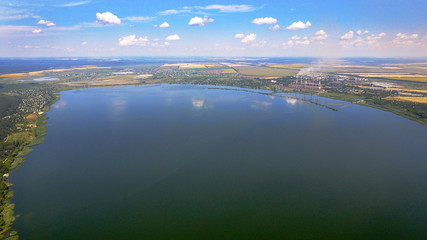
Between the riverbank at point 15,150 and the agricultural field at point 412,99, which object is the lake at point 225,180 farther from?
the agricultural field at point 412,99

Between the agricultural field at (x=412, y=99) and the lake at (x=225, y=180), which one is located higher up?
the agricultural field at (x=412, y=99)

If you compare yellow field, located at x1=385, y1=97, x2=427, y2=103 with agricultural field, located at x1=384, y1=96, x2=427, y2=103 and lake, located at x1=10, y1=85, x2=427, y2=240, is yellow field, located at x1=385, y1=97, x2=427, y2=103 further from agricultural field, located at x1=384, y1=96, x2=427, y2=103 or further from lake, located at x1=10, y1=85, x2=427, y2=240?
lake, located at x1=10, y1=85, x2=427, y2=240

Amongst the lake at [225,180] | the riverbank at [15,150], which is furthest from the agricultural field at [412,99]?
the riverbank at [15,150]

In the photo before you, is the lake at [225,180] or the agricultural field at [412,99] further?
the agricultural field at [412,99]

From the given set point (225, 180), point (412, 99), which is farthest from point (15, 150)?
point (412, 99)

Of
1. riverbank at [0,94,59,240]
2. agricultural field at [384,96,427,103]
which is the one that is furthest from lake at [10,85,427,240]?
agricultural field at [384,96,427,103]

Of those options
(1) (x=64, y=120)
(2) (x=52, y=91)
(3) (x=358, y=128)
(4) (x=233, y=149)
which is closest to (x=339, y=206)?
(4) (x=233, y=149)

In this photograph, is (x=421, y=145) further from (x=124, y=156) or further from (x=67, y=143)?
(x=67, y=143)

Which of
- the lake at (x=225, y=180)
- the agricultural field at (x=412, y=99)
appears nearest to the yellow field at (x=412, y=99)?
the agricultural field at (x=412, y=99)
